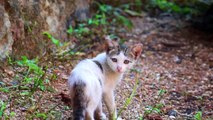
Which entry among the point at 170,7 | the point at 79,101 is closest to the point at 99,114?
the point at 79,101

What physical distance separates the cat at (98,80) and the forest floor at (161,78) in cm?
28

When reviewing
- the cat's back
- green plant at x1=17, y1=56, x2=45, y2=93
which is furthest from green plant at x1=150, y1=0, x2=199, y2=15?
the cat's back

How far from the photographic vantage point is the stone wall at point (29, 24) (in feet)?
12.6

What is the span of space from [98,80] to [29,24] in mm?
1391

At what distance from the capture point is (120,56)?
136 inches

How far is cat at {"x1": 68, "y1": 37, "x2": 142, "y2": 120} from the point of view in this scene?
Result: 2.82 meters

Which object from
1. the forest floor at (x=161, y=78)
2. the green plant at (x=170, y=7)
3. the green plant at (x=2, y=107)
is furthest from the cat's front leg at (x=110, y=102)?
the green plant at (x=170, y=7)

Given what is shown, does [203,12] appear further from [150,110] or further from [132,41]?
[150,110]

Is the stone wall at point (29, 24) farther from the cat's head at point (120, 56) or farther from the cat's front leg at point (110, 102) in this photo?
the cat's front leg at point (110, 102)

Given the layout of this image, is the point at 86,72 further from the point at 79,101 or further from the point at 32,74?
the point at 32,74

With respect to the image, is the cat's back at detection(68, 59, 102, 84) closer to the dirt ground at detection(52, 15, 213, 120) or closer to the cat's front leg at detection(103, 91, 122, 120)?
the cat's front leg at detection(103, 91, 122, 120)

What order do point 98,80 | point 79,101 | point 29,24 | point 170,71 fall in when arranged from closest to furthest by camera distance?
point 79,101 → point 98,80 → point 29,24 → point 170,71

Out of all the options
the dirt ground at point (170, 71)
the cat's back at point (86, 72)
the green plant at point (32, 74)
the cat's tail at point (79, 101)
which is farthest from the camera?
the dirt ground at point (170, 71)

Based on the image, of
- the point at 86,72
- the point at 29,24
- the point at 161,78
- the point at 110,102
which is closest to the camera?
the point at 86,72
